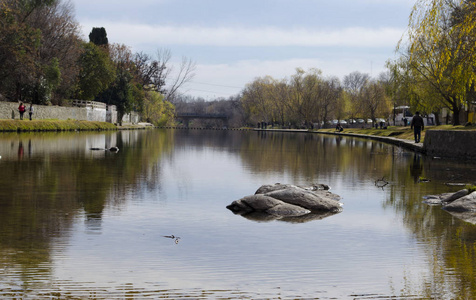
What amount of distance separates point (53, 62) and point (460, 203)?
62.2m

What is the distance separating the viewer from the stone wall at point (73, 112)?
61009 millimetres

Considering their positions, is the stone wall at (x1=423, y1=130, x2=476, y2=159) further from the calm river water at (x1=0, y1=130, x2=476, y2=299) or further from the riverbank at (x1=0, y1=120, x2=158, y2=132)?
the riverbank at (x1=0, y1=120, x2=158, y2=132)

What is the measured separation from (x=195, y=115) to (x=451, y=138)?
156656mm

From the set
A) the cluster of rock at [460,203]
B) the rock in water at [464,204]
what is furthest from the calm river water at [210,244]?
the rock in water at [464,204]

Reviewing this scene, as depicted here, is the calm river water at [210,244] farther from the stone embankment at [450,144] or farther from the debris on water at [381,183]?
the stone embankment at [450,144]

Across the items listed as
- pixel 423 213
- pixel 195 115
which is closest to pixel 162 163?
pixel 423 213

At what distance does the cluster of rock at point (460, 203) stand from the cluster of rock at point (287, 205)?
2.32 m

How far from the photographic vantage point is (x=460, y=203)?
13945 millimetres

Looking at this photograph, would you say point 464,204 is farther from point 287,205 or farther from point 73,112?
point 73,112

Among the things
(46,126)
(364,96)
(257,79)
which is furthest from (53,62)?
(257,79)

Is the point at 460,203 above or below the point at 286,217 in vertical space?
above

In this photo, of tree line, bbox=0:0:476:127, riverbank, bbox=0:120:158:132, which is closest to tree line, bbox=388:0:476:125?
tree line, bbox=0:0:476:127

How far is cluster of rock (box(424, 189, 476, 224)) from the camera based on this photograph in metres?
13.1

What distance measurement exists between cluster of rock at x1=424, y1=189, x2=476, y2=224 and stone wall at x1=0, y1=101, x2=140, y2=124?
50.4 m
